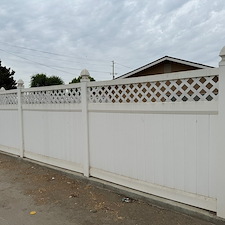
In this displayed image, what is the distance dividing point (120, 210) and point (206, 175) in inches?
51.2

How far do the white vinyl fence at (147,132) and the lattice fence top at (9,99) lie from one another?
4.46 feet

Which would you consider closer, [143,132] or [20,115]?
[143,132]

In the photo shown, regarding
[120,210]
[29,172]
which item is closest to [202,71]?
[120,210]

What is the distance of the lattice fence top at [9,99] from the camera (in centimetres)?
628

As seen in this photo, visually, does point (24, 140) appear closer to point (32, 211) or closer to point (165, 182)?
point (32, 211)

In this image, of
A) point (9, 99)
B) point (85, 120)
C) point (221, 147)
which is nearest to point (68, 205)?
point (85, 120)

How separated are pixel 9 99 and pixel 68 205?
425 centimetres

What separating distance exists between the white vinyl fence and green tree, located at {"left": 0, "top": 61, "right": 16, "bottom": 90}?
789 inches

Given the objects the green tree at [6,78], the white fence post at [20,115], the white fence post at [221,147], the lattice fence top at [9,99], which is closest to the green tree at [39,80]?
the green tree at [6,78]

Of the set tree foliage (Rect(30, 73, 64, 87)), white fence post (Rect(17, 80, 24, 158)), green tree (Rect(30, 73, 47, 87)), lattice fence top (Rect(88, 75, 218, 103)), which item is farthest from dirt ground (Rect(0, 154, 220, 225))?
green tree (Rect(30, 73, 47, 87))

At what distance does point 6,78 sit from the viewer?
23.3m

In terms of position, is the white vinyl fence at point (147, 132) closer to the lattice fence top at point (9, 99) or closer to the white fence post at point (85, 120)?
the white fence post at point (85, 120)

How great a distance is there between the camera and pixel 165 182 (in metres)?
3.24

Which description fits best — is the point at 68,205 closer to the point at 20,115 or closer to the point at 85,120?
the point at 85,120
